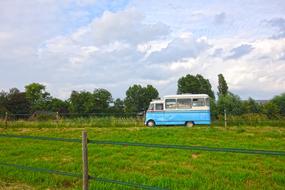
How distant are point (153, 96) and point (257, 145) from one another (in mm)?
61423

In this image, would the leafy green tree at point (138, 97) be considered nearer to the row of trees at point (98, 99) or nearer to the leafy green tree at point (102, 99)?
the row of trees at point (98, 99)

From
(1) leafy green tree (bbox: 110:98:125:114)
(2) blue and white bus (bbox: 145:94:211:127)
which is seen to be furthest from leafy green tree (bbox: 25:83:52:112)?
(2) blue and white bus (bbox: 145:94:211:127)

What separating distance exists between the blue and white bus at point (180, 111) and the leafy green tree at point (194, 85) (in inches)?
1414

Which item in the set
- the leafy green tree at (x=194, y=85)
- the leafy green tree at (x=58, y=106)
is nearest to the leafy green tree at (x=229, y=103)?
the leafy green tree at (x=194, y=85)

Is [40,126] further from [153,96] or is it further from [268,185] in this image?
[153,96]

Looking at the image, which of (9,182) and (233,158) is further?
(233,158)

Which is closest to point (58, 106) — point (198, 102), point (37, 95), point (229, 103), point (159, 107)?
point (37, 95)

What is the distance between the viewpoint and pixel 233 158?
8680mm

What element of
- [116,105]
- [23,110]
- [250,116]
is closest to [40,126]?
[250,116]

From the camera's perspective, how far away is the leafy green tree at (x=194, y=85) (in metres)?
58.6

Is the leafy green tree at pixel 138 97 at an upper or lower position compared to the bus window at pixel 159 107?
upper

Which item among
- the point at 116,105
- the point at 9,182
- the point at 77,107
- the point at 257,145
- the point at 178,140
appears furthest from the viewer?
the point at 116,105

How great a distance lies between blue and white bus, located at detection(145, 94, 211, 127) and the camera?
2219cm

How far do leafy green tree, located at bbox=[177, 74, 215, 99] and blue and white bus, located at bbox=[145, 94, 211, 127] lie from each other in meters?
35.9
